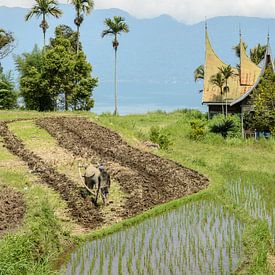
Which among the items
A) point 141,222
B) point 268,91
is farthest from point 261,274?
point 268,91

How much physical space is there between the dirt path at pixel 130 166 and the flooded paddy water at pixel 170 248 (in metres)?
1.48

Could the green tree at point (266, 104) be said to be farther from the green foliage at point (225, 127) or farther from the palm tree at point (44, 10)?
the palm tree at point (44, 10)

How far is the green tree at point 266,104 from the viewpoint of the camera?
1068 inches

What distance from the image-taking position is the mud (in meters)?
14.2

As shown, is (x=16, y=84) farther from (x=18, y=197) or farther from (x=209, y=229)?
(x=209, y=229)

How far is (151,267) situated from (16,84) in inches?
1359

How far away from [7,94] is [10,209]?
27365 mm

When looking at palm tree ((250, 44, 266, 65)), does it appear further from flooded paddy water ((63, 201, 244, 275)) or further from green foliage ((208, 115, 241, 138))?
flooded paddy water ((63, 201, 244, 275))

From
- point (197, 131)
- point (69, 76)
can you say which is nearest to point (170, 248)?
point (197, 131)

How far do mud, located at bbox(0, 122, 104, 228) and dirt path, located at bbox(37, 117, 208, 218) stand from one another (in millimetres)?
1092

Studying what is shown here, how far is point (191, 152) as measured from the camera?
25875mm

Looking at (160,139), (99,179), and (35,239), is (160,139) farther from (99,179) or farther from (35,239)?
(35,239)

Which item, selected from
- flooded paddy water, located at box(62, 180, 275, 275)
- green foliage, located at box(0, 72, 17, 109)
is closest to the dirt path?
flooded paddy water, located at box(62, 180, 275, 275)

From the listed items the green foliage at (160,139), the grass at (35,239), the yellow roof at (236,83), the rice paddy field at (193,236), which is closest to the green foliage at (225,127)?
the green foliage at (160,139)
